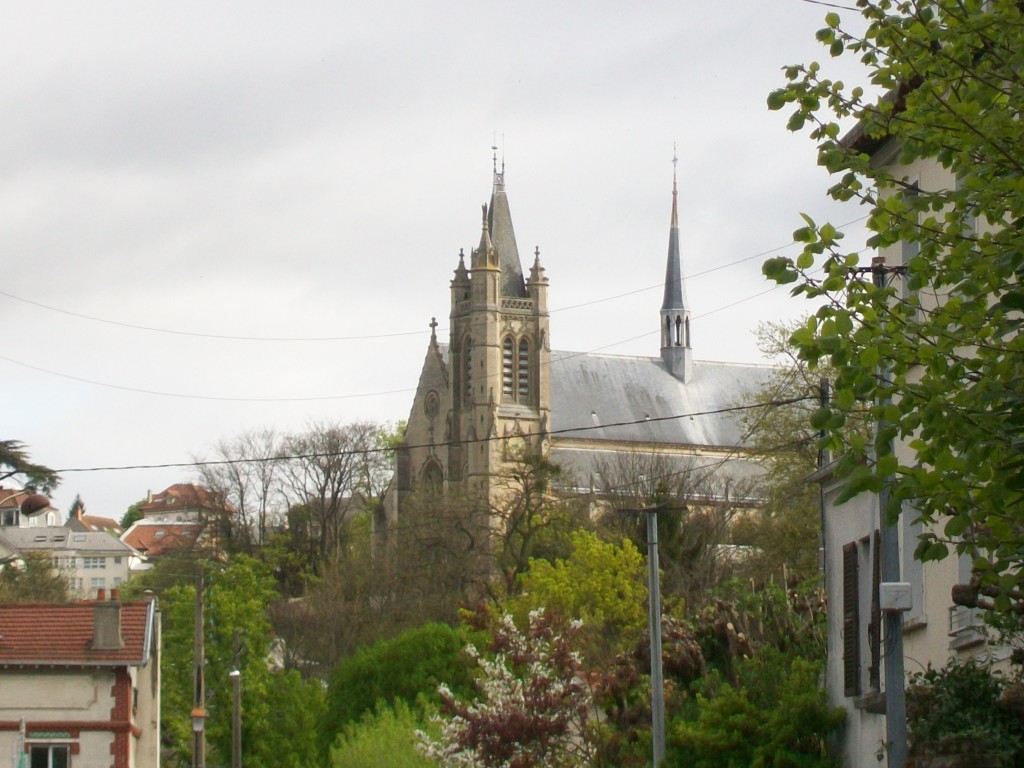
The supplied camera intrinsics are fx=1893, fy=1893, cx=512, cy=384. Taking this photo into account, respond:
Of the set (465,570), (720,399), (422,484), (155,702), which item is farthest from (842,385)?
(720,399)

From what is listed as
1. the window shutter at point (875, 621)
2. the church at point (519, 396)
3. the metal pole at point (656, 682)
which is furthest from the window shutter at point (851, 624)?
the church at point (519, 396)

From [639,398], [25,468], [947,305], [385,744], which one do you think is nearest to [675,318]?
[639,398]

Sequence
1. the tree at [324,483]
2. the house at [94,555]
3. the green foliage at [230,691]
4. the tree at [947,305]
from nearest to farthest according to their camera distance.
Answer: the tree at [947,305]
the green foliage at [230,691]
the tree at [324,483]
the house at [94,555]

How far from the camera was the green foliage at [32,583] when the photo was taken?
66.8 m

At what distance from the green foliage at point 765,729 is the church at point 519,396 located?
89026 millimetres

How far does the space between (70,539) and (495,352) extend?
5072 centimetres

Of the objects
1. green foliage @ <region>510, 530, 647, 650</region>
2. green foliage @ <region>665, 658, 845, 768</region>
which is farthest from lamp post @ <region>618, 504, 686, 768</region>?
green foliage @ <region>510, 530, 647, 650</region>

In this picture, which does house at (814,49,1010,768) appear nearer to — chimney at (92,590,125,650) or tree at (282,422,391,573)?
chimney at (92,590,125,650)

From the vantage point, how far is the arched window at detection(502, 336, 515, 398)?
117 metres

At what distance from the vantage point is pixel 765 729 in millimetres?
21078

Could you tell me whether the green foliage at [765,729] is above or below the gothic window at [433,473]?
below

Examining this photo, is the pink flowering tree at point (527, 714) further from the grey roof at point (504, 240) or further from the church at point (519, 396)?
the grey roof at point (504, 240)

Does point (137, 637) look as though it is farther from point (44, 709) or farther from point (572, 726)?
point (572, 726)

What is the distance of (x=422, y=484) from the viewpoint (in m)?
115
